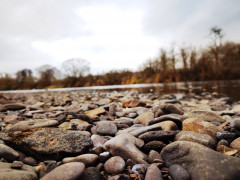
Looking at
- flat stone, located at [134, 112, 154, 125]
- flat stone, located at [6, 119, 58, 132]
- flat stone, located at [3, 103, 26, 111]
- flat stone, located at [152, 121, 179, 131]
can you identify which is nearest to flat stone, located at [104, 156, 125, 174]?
flat stone, located at [152, 121, 179, 131]

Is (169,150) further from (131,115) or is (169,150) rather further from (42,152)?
(131,115)

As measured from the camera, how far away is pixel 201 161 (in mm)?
1146

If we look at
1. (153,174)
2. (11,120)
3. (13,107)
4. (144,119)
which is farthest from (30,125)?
(13,107)

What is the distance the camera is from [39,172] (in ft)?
3.99

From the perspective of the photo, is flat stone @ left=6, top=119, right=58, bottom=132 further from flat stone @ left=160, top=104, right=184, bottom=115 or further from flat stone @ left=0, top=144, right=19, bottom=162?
flat stone @ left=160, top=104, right=184, bottom=115

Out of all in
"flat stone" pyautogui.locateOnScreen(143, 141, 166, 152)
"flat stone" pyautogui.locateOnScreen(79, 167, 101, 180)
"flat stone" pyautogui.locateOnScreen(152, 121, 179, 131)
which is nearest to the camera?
"flat stone" pyautogui.locateOnScreen(79, 167, 101, 180)

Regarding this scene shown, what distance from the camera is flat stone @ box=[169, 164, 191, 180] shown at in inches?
42.2

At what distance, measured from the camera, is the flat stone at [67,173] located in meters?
1.02

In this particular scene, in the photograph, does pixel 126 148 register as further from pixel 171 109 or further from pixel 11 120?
pixel 11 120

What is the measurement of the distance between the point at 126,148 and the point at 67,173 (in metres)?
0.59

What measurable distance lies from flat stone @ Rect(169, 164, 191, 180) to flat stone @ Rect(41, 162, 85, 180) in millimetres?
707

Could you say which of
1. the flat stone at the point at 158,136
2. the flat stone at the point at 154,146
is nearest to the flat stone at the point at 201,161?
the flat stone at the point at 154,146

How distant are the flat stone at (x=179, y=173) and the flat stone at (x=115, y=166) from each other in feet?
1.32

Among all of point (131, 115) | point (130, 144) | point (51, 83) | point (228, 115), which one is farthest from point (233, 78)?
point (51, 83)
